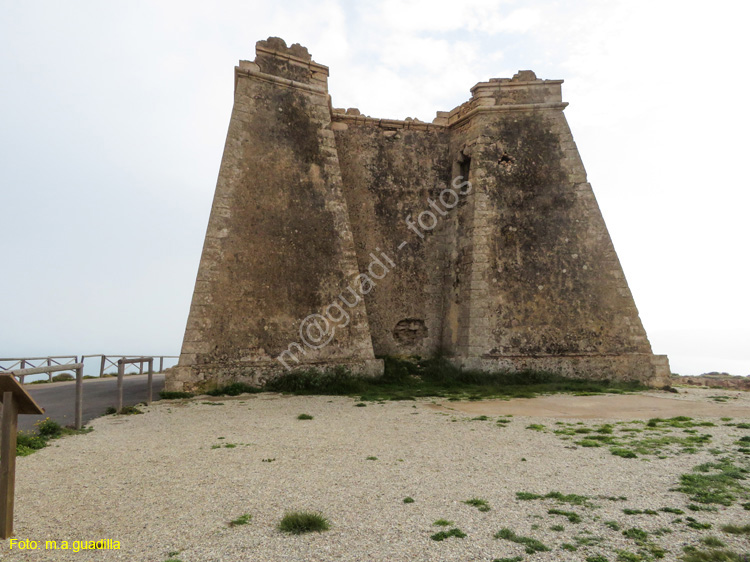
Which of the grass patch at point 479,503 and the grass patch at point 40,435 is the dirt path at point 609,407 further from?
the grass patch at point 40,435

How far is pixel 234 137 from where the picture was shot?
11.1 m

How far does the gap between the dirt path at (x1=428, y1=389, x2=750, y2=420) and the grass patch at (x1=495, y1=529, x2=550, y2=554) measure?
4710 mm

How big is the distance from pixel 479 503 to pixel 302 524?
1.41m

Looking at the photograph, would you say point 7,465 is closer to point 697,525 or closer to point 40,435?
point 40,435

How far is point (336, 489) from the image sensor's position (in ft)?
12.8

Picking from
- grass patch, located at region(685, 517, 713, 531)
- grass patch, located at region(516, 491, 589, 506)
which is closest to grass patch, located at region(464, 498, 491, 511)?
grass patch, located at region(516, 491, 589, 506)

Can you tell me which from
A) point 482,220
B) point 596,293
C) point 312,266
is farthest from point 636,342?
point 312,266

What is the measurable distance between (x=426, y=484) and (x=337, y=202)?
907cm

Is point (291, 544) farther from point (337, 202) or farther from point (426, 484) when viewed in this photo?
point (337, 202)

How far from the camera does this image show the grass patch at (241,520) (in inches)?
125

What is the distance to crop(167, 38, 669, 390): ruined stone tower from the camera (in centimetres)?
1051

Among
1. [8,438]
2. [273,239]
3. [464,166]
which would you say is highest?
[464,166]

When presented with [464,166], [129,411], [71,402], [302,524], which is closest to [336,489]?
[302,524]

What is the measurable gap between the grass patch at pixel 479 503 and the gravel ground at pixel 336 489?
0.05m
